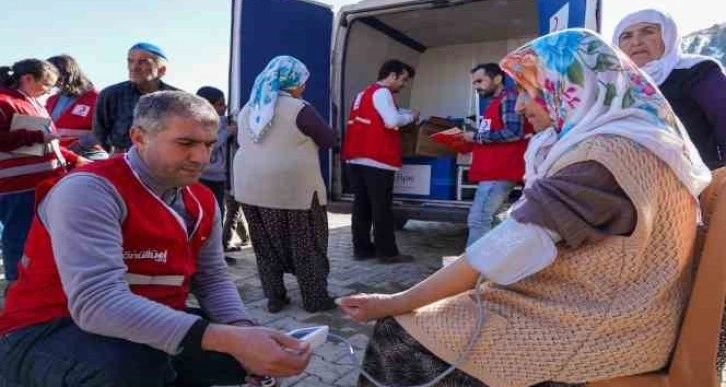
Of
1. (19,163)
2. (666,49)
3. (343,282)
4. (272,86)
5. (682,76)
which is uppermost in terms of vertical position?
(666,49)

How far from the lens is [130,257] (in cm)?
149

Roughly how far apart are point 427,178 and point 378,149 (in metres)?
0.71

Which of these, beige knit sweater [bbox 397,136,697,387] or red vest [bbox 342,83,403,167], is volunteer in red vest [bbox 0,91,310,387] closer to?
beige knit sweater [bbox 397,136,697,387]

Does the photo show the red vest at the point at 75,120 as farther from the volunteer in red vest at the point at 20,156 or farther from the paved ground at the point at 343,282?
the paved ground at the point at 343,282

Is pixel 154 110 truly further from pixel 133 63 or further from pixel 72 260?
pixel 133 63

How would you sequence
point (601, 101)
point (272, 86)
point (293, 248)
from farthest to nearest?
point (293, 248) → point (272, 86) → point (601, 101)

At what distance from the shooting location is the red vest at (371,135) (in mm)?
4508

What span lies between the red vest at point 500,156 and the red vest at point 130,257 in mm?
2579

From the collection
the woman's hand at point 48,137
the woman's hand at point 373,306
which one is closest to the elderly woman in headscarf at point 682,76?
the woman's hand at point 373,306

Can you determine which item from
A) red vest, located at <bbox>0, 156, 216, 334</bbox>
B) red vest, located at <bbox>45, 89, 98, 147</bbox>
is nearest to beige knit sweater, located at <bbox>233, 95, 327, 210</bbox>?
red vest, located at <bbox>45, 89, 98, 147</bbox>

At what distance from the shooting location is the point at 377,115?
4492 millimetres

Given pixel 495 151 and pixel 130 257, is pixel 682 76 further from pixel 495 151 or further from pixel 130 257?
pixel 130 257

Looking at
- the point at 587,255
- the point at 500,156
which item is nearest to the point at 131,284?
the point at 587,255

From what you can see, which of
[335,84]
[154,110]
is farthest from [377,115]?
[154,110]
